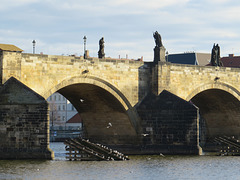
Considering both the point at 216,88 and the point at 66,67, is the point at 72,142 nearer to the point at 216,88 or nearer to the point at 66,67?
the point at 66,67

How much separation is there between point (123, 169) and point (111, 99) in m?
13.0

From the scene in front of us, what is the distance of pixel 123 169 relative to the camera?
36656mm

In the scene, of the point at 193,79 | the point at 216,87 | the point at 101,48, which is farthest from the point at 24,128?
the point at 216,87

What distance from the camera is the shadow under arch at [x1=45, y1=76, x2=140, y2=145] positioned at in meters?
47.7

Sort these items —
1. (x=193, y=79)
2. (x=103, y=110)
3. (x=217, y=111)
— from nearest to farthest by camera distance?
(x=103, y=110) < (x=193, y=79) < (x=217, y=111)

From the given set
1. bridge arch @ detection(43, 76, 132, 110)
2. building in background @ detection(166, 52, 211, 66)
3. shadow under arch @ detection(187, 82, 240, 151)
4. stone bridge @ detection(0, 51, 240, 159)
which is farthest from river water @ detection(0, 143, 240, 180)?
building in background @ detection(166, 52, 211, 66)

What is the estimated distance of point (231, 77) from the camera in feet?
194

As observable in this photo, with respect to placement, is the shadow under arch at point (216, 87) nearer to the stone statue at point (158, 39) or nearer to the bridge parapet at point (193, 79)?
the bridge parapet at point (193, 79)

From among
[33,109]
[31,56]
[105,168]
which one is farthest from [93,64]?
[105,168]

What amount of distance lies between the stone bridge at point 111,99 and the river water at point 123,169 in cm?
233

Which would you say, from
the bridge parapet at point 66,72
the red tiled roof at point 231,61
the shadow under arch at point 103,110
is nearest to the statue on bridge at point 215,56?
the bridge parapet at point 66,72

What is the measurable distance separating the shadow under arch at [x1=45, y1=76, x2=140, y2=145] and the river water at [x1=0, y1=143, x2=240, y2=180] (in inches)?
264

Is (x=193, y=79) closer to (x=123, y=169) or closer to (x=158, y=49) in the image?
(x=158, y=49)

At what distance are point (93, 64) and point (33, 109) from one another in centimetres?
884
